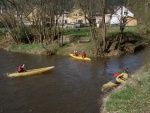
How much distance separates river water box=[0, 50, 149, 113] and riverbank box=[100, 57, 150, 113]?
186cm

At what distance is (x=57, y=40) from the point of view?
35.4m

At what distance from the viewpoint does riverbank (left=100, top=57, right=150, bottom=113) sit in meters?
10.8

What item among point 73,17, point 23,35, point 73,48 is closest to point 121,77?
Answer: point 73,48

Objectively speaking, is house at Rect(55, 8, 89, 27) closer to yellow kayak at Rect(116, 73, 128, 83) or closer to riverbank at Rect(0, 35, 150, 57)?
riverbank at Rect(0, 35, 150, 57)

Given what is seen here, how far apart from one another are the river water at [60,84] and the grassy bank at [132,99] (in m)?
1.86

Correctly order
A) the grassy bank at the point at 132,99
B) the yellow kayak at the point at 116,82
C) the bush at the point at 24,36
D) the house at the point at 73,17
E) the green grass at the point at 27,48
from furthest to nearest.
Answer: the house at the point at 73,17 < the bush at the point at 24,36 < the green grass at the point at 27,48 < the yellow kayak at the point at 116,82 < the grassy bank at the point at 132,99

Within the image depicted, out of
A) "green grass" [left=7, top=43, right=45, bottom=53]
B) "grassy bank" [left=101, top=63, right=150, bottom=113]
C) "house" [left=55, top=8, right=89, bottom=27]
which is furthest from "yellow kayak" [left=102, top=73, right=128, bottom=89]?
"house" [left=55, top=8, right=89, bottom=27]

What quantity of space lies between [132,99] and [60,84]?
8.78 m

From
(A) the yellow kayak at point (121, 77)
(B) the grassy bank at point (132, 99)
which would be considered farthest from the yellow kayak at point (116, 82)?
(B) the grassy bank at point (132, 99)

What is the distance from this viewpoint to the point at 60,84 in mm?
19781

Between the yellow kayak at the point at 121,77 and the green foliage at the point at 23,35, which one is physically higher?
the green foliage at the point at 23,35

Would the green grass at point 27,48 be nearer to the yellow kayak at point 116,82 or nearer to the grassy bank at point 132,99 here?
the yellow kayak at point 116,82

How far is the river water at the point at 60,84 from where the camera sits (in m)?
14.9

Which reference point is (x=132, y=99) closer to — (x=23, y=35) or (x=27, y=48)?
(x=27, y=48)
